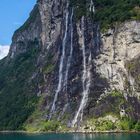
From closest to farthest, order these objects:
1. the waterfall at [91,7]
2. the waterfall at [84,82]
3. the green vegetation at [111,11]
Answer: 1. the waterfall at [84,82]
2. the green vegetation at [111,11]
3. the waterfall at [91,7]

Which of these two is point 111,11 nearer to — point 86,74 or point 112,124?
point 86,74

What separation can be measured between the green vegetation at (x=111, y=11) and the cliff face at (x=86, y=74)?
1866 mm

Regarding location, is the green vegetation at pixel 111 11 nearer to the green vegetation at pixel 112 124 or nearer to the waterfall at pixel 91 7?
the waterfall at pixel 91 7

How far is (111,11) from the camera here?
151750 millimetres

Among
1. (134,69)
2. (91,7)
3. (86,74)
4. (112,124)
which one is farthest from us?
(91,7)

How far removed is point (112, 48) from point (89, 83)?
1238 cm

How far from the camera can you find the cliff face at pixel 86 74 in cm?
13238

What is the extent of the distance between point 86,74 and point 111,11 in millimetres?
22262

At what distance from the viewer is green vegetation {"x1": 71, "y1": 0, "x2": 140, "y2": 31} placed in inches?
5674

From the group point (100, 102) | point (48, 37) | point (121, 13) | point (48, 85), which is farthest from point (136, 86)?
point (48, 37)

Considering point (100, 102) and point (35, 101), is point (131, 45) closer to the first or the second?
point (100, 102)

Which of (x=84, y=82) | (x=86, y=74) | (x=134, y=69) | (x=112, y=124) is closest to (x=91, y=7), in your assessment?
(x=86, y=74)

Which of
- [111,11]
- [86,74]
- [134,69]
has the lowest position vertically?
[134,69]

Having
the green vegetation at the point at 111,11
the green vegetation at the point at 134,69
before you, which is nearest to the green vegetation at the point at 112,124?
the green vegetation at the point at 134,69
